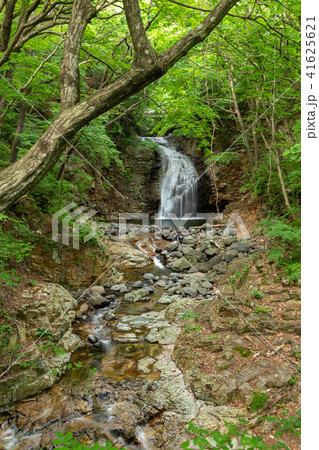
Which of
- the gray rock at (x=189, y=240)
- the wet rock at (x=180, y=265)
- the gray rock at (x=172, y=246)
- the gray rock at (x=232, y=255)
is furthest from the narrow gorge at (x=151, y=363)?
the gray rock at (x=189, y=240)

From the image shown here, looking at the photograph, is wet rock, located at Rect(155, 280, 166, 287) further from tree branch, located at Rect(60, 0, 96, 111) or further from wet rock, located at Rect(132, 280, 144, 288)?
tree branch, located at Rect(60, 0, 96, 111)

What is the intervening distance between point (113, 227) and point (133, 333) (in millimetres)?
8149

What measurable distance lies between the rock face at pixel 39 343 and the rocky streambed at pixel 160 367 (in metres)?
0.03

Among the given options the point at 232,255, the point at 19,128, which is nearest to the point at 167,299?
the point at 232,255

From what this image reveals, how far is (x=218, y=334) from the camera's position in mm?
4930

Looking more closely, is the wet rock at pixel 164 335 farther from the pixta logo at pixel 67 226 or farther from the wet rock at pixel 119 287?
the pixta logo at pixel 67 226

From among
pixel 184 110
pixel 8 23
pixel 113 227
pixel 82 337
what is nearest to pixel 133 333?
pixel 82 337

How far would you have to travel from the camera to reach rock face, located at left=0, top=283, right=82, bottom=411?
391 centimetres

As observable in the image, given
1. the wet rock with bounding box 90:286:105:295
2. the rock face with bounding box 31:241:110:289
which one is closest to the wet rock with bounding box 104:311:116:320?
the wet rock with bounding box 90:286:105:295

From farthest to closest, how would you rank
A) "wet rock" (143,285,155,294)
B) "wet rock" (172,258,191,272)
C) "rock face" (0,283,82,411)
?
"wet rock" (172,258,191,272) → "wet rock" (143,285,155,294) → "rock face" (0,283,82,411)

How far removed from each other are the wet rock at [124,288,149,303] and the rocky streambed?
7cm

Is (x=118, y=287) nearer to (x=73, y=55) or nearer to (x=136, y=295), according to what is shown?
(x=136, y=295)

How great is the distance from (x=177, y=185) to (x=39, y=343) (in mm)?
14208
